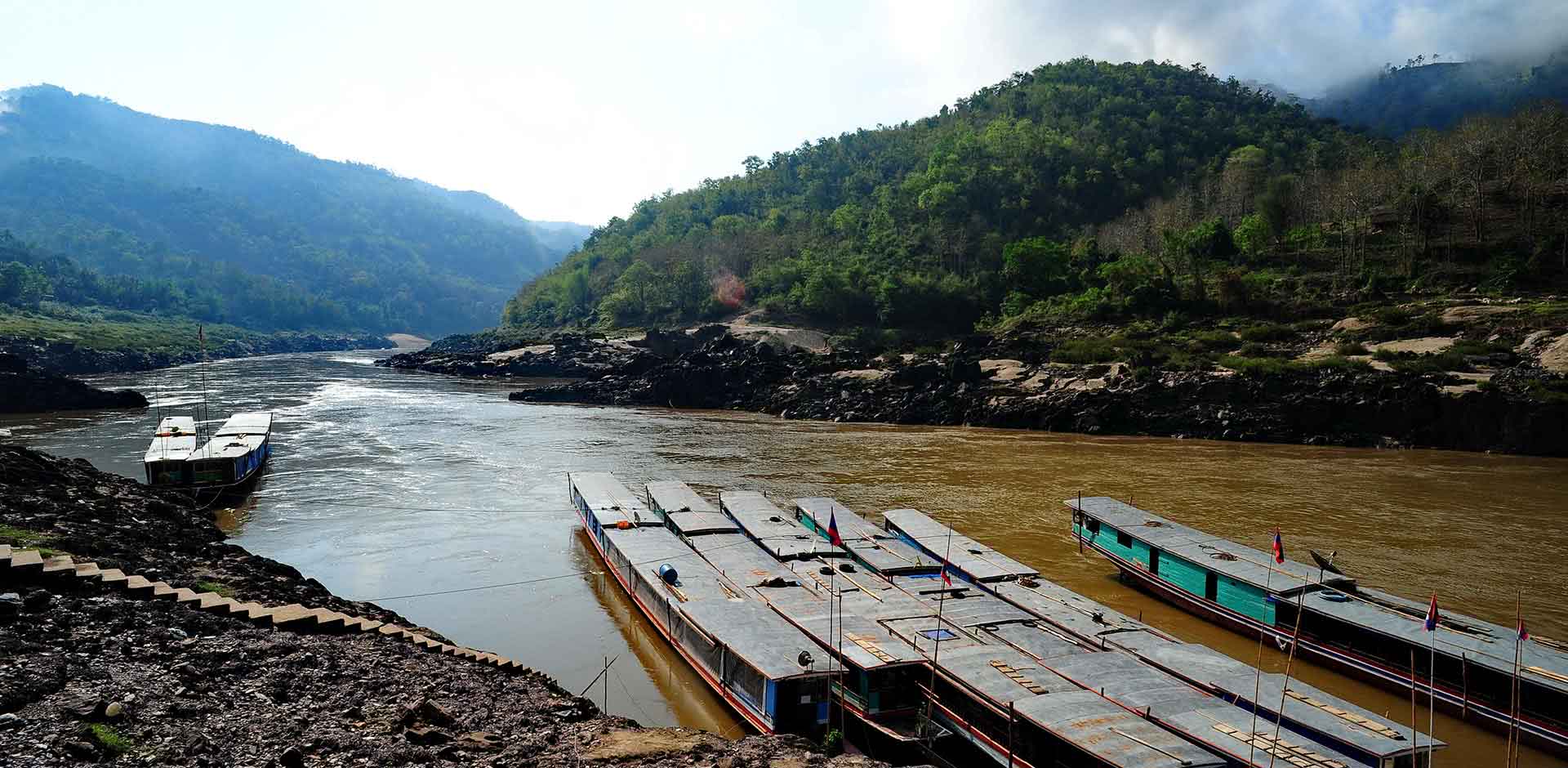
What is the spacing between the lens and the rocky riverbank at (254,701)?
10102 millimetres

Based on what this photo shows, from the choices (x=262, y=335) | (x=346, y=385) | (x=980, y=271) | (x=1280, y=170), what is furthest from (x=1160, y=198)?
(x=262, y=335)

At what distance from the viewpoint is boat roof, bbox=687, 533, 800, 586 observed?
20.5m

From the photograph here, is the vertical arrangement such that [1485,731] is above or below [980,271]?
below

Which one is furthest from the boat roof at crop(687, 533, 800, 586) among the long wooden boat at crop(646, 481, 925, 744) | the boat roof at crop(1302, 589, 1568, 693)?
the boat roof at crop(1302, 589, 1568, 693)

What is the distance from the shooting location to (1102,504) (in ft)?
88.5

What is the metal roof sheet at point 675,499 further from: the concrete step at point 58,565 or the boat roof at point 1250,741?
the boat roof at point 1250,741

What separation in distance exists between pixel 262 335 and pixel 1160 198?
148m

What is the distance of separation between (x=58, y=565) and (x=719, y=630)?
11171mm

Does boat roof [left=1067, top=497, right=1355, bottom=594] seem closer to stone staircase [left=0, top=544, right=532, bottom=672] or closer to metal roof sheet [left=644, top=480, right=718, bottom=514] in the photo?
metal roof sheet [left=644, top=480, right=718, bottom=514]

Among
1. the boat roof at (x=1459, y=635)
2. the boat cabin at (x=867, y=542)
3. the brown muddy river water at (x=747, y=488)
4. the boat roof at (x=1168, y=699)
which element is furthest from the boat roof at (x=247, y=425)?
the boat roof at (x=1459, y=635)

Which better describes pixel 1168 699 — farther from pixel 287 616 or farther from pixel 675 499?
pixel 675 499

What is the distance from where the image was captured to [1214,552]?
2227 cm

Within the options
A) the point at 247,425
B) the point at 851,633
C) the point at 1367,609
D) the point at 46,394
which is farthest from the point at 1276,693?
the point at 46,394

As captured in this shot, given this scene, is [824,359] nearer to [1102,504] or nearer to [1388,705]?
[1102,504]
